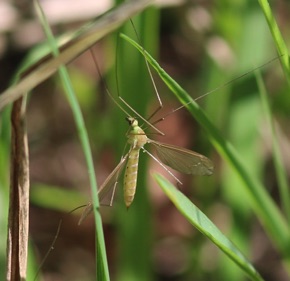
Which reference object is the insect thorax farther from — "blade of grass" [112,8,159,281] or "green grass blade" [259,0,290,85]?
"green grass blade" [259,0,290,85]

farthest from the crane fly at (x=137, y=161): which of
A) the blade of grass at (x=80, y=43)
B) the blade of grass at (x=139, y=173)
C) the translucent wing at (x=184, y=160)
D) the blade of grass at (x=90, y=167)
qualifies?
the blade of grass at (x=80, y=43)

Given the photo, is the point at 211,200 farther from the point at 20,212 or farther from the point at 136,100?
the point at 20,212

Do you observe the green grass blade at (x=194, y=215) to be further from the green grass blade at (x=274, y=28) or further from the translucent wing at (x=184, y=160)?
the translucent wing at (x=184, y=160)

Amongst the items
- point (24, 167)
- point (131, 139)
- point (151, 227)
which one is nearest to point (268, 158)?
point (151, 227)

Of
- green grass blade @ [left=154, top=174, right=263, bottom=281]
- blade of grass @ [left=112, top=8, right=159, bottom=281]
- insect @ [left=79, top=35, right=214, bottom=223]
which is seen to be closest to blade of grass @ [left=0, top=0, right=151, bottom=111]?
green grass blade @ [left=154, top=174, right=263, bottom=281]

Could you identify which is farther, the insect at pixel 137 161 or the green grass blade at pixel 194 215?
the insect at pixel 137 161

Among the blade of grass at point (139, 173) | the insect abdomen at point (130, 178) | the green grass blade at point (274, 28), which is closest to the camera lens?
the green grass blade at point (274, 28)
